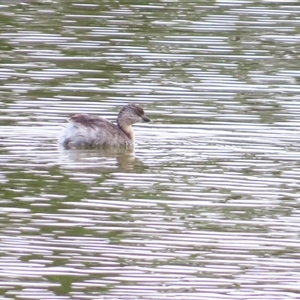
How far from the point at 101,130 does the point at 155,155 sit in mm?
1134

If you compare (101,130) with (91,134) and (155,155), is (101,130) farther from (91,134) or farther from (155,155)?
(155,155)

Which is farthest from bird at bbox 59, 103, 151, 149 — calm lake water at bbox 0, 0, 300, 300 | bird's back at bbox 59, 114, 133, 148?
calm lake water at bbox 0, 0, 300, 300

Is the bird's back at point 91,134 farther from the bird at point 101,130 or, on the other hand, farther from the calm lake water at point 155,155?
the calm lake water at point 155,155

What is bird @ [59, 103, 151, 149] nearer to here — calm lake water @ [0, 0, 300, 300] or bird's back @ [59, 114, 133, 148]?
bird's back @ [59, 114, 133, 148]

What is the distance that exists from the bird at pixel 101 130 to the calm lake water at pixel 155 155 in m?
0.20

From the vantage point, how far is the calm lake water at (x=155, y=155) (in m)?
10.6

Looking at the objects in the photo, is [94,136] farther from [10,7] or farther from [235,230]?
[10,7]

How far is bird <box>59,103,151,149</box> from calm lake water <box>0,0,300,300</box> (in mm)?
204

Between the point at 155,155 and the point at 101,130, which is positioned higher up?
the point at 101,130

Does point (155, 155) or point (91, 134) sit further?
point (91, 134)

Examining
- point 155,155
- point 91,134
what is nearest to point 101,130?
point 91,134

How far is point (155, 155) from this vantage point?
610 inches

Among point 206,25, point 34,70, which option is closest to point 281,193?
point 34,70

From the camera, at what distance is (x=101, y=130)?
16375 mm
